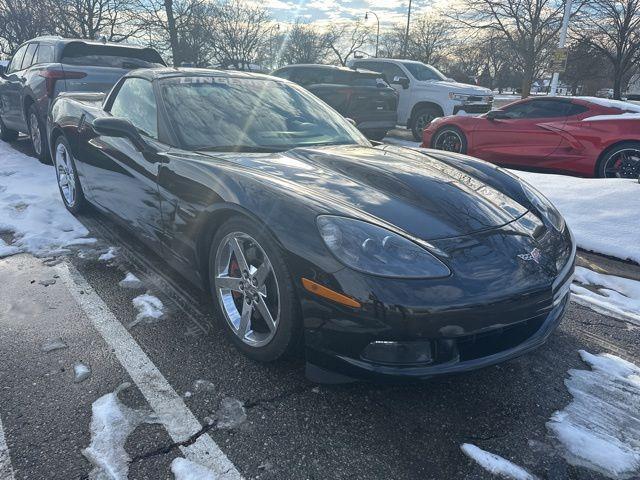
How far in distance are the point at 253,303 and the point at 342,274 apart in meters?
0.64

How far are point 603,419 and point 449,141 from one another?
6660 millimetres

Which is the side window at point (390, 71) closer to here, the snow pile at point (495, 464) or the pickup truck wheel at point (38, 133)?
the pickup truck wheel at point (38, 133)

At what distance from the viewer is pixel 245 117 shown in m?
3.10

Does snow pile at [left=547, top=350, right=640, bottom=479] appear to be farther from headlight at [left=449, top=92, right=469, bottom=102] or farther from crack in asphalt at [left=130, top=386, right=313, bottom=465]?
headlight at [left=449, top=92, right=469, bottom=102]

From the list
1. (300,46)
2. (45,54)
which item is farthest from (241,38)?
(45,54)

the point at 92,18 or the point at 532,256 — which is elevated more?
the point at 92,18

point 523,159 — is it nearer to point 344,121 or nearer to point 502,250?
point 344,121

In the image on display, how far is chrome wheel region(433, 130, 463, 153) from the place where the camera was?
A: 311 inches

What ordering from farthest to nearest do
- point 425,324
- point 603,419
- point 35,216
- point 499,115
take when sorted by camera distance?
point 499,115, point 35,216, point 603,419, point 425,324

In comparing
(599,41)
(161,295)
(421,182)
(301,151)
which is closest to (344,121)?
(301,151)

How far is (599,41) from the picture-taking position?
92.2 ft

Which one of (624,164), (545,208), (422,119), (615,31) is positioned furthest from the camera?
(615,31)

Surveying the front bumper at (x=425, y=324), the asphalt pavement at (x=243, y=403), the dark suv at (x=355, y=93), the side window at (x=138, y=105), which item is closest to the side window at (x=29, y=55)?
the dark suv at (x=355, y=93)

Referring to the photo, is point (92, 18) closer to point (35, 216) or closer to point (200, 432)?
point (35, 216)
